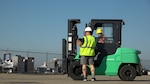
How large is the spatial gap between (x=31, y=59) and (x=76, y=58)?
651 inches

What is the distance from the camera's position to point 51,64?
1123 inches

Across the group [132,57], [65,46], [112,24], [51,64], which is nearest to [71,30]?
[65,46]

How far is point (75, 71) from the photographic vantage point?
12414 millimetres

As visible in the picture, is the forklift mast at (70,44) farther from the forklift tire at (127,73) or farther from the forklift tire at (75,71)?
the forklift tire at (127,73)

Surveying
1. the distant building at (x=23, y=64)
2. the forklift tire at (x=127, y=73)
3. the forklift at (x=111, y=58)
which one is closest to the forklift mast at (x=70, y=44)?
the forklift at (x=111, y=58)

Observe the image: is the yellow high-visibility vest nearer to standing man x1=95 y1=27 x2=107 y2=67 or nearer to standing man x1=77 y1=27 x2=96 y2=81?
standing man x1=77 y1=27 x2=96 y2=81

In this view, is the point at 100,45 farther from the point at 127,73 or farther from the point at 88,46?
the point at 127,73

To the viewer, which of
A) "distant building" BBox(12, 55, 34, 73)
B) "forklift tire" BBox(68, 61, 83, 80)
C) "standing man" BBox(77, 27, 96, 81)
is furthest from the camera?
"distant building" BBox(12, 55, 34, 73)

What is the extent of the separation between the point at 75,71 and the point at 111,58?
1332 millimetres

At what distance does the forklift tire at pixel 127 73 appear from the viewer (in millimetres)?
12391

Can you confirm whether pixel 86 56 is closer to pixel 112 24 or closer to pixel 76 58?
pixel 76 58

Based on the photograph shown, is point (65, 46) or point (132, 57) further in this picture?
point (65, 46)

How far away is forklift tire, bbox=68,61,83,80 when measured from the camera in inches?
484

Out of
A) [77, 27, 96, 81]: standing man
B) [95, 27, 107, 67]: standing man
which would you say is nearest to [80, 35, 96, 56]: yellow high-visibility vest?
[77, 27, 96, 81]: standing man
